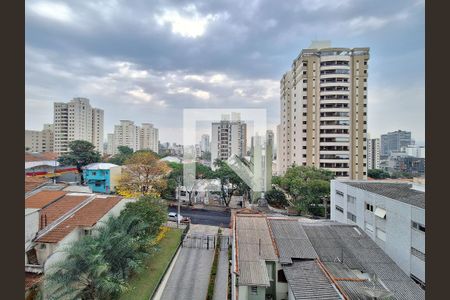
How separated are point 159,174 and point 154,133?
126 feet

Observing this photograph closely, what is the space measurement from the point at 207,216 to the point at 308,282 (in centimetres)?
999

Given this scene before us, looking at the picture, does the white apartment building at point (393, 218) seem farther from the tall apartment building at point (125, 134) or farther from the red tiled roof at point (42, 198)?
the tall apartment building at point (125, 134)

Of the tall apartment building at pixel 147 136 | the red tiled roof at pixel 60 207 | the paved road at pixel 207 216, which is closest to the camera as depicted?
the red tiled roof at pixel 60 207

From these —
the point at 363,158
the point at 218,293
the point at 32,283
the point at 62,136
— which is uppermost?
the point at 62,136

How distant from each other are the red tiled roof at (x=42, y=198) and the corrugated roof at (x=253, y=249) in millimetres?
7110

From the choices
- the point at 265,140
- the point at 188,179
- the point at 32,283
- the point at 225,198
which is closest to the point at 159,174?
the point at 188,179

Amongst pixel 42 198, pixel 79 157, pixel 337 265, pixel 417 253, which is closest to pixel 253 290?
pixel 337 265

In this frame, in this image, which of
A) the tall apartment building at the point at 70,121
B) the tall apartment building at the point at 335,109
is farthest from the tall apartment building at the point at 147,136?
the tall apartment building at the point at 335,109

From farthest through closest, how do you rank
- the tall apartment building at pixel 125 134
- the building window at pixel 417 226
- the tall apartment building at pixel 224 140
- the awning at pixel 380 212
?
the tall apartment building at pixel 125 134, the tall apartment building at pixel 224 140, the awning at pixel 380 212, the building window at pixel 417 226

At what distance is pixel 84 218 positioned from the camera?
320 inches

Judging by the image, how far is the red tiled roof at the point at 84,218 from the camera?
22.6 ft

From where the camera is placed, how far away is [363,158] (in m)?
23.2

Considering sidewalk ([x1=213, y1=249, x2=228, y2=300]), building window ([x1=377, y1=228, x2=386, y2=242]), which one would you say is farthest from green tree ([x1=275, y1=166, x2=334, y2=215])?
sidewalk ([x1=213, y1=249, x2=228, y2=300])

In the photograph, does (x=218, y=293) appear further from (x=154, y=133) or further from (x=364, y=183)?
(x=154, y=133)
